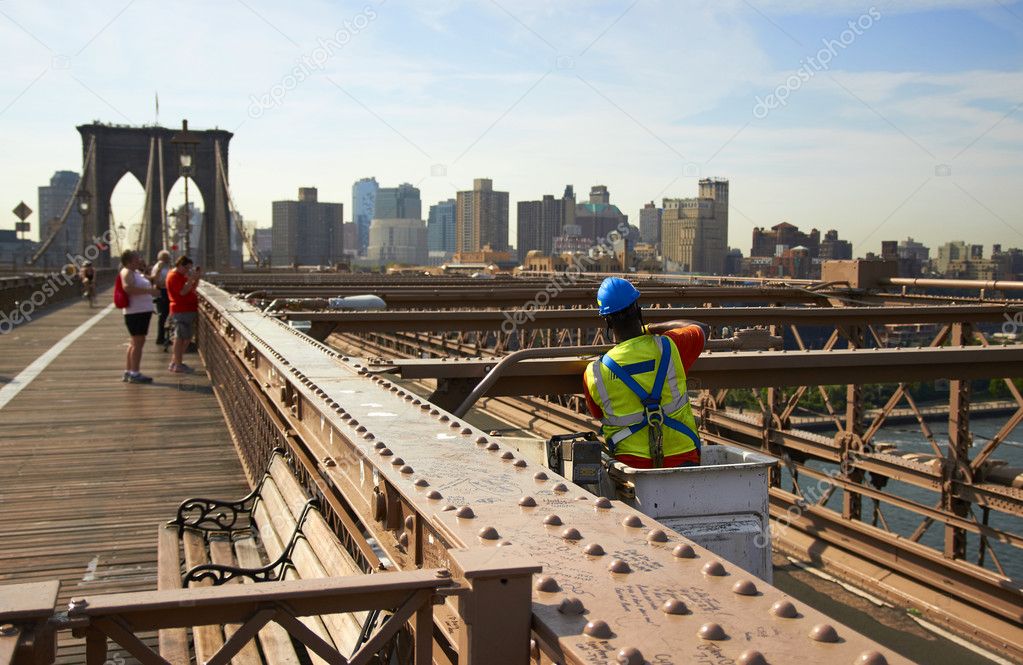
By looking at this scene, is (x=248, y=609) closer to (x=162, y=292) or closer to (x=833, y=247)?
(x=162, y=292)

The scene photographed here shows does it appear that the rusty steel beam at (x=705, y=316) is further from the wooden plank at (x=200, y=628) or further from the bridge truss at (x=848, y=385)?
the wooden plank at (x=200, y=628)

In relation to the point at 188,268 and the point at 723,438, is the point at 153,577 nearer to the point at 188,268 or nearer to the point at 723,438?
the point at 188,268

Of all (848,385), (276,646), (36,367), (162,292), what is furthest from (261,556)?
(162,292)

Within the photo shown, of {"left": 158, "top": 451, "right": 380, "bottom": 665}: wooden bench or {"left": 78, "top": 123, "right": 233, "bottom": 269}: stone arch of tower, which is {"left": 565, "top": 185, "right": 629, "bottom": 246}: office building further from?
{"left": 158, "top": 451, "right": 380, "bottom": 665}: wooden bench

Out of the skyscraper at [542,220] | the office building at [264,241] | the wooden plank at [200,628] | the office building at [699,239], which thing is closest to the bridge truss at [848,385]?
the wooden plank at [200,628]

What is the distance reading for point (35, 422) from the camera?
10.3 metres

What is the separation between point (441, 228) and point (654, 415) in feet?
589

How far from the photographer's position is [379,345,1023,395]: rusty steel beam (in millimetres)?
5750

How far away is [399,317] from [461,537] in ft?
23.0

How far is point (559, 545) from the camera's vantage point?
8.02 feet

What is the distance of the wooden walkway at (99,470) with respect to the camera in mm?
5684

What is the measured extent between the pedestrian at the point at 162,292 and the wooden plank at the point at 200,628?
12.3 m

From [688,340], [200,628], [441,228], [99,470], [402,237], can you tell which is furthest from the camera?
[441,228]

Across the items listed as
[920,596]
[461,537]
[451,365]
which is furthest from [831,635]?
[920,596]
